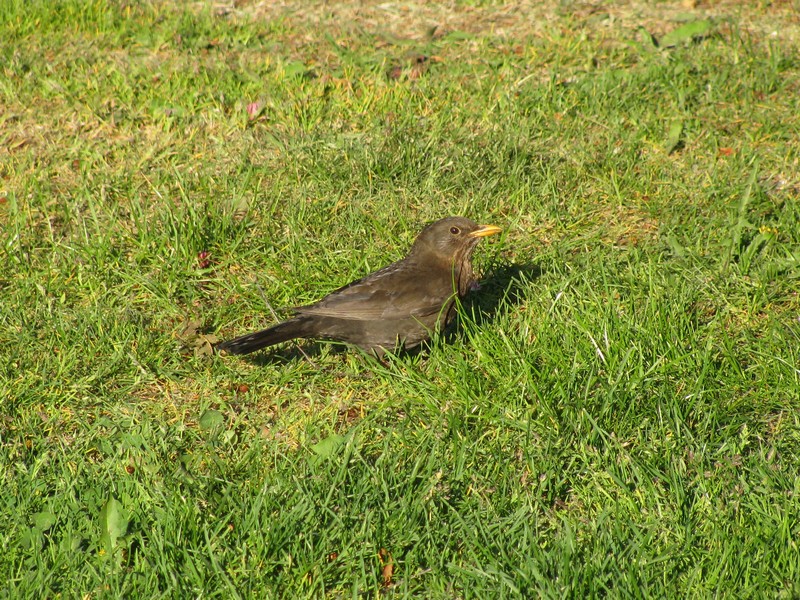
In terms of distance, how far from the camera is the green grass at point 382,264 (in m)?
3.62


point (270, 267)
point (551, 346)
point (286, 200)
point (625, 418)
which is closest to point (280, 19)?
point (286, 200)

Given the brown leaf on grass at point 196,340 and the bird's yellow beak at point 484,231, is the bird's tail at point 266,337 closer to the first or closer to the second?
the brown leaf on grass at point 196,340

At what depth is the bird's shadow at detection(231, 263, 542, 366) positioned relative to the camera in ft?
16.5

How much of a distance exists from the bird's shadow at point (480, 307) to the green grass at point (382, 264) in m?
0.03

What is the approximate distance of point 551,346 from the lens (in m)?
4.59

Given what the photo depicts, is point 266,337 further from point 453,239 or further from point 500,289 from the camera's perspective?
point 500,289

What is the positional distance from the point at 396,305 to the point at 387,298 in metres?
0.07

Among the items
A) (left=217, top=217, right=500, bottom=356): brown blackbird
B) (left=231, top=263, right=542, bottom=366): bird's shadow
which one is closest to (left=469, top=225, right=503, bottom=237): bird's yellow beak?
(left=217, top=217, right=500, bottom=356): brown blackbird

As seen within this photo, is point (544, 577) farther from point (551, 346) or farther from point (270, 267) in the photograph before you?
point (270, 267)

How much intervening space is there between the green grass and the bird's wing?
242 mm

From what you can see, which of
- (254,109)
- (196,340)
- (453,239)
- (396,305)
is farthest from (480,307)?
(254,109)

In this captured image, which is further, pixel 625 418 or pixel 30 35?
pixel 30 35

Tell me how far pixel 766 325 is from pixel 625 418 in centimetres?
119

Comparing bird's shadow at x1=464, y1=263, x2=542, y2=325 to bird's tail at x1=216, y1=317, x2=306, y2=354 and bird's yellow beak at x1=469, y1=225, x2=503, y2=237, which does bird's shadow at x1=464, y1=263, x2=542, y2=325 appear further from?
bird's tail at x1=216, y1=317, x2=306, y2=354
